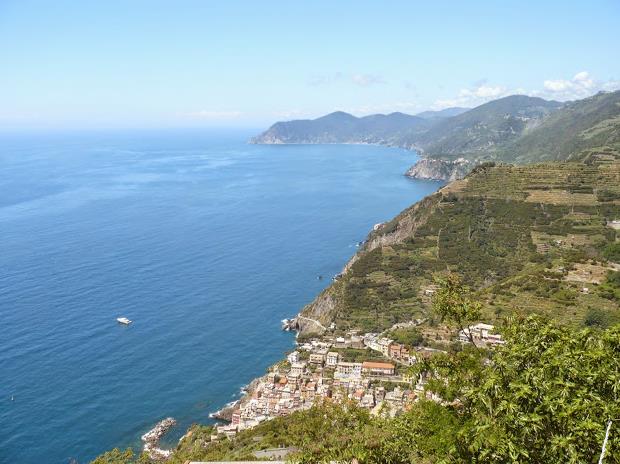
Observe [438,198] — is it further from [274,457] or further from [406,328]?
[274,457]

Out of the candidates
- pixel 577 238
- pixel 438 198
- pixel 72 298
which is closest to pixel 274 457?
pixel 72 298

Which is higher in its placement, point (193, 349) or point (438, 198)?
point (438, 198)

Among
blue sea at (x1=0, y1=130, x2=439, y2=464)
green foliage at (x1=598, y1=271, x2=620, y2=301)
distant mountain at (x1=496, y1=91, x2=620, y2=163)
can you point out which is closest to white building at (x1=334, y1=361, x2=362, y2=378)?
blue sea at (x1=0, y1=130, x2=439, y2=464)

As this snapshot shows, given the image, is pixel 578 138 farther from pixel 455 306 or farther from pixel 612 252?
pixel 455 306

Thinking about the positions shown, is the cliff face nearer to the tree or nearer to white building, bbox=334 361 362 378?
white building, bbox=334 361 362 378

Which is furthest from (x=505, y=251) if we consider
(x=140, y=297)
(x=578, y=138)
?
(x=578, y=138)
